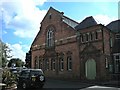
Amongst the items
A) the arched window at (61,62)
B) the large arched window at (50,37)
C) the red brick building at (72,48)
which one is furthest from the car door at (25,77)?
the large arched window at (50,37)

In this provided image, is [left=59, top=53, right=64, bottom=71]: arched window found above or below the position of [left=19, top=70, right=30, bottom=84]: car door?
above

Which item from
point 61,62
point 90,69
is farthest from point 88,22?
point 61,62

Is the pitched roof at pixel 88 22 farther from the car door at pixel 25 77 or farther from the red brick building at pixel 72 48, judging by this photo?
the car door at pixel 25 77

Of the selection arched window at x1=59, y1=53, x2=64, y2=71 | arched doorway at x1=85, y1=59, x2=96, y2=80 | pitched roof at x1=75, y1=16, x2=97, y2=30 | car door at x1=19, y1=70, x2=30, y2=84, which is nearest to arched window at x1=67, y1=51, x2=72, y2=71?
arched window at x1=59, y1=53, x2=64, y2=71

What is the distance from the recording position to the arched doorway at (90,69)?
2941 centimetres

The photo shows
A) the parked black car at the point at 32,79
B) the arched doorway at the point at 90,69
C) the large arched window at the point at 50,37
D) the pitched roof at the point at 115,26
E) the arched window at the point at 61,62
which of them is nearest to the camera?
the parked black car at the point at 32,79

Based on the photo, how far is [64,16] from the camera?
37.1 m

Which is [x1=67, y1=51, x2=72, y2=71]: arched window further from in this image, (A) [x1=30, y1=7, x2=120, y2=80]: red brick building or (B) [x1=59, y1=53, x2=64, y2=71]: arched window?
(B) [x1=59, y1=53, x2=64, y2=71]: arched window

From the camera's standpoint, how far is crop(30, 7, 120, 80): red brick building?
95.2 feet

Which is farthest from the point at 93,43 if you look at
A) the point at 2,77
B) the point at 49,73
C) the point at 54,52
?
the point at 2,77

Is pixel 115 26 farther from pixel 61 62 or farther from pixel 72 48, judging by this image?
pixel 61 62

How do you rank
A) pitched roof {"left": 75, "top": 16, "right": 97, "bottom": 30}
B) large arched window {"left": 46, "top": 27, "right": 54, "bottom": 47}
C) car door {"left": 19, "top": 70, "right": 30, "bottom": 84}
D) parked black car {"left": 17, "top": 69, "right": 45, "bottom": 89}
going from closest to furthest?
parked black car {"left": 17, "top": 69, "right": 45, "bottom": 89}
car door {"left": 19, "top": 70, "right": 30, "bottom": 84}
pitched roof {"left": 75, "top": 16, "right": 97, "bottom": 30}
large arched window {"left": 46, "top": 27, "right": 54, "bottom": 47}

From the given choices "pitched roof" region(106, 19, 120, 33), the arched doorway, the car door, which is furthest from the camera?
"pitched roof" region(106, 19, 120, 33)

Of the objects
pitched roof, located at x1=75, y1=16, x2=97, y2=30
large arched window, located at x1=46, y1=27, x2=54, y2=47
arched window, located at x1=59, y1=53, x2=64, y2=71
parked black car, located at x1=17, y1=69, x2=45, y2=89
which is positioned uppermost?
pitched roof, located at x1=75, y1=16, x2=97, y2=30
